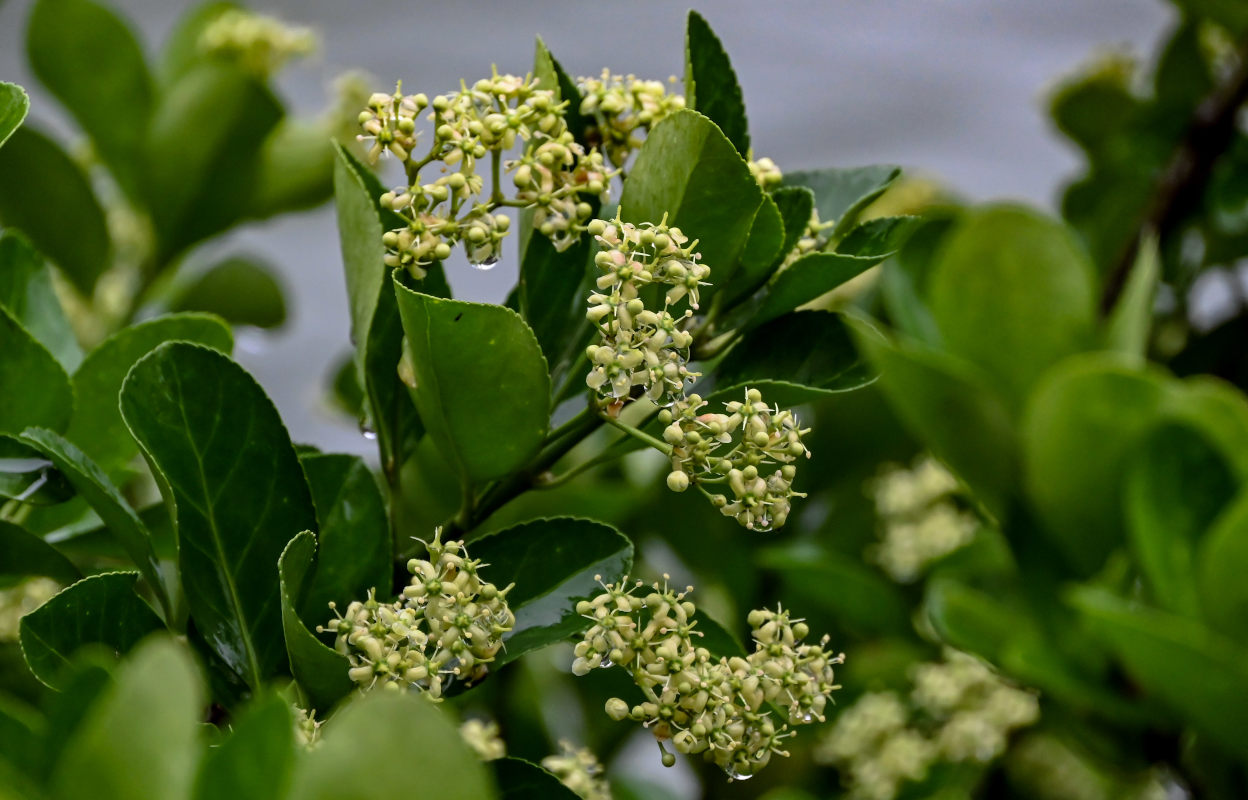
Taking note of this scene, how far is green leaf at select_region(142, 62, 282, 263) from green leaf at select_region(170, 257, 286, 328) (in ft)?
0.11

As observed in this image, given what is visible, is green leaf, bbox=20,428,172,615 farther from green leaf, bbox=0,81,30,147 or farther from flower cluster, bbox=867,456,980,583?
flower cluster, bbox=867,456,980,583

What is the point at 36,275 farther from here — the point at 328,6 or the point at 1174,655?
the point at 328,6

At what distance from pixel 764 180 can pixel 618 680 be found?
0.42 metres

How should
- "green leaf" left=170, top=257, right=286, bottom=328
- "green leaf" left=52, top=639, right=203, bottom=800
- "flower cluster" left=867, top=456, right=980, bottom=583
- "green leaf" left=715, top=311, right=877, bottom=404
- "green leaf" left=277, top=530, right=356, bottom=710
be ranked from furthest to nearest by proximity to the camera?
"flower cluster" left=867, top=456, right=980, bottom=583 → "green leaf" left=170, top=257, right=286, bottom=328 → "green leaf" left=715, top=311, right=877, bottom=404 → "green leaf" left=277, top=530, right=356, bottom=710 → "green leaf" left=52, top=639, right=203, bottom=800

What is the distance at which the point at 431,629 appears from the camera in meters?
0.41

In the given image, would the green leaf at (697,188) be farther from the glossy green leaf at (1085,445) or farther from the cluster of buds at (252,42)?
the cluster of buds at (252,42)

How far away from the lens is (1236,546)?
70 centimetres

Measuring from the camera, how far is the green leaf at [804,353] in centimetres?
Result: 49

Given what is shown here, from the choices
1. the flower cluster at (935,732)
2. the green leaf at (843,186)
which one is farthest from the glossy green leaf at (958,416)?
the green leaf at (843,186)

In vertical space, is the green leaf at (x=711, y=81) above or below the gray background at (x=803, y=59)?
above

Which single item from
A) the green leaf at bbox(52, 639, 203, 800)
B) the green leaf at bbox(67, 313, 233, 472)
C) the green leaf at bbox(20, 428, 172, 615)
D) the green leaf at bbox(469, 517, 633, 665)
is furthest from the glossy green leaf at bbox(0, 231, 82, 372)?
the green leaf at bbox(52, 639, 203, 800)

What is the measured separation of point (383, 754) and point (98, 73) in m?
0.87

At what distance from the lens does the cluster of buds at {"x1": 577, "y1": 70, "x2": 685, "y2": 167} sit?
19.0 inches

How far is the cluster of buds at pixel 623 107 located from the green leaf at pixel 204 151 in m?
0.55
